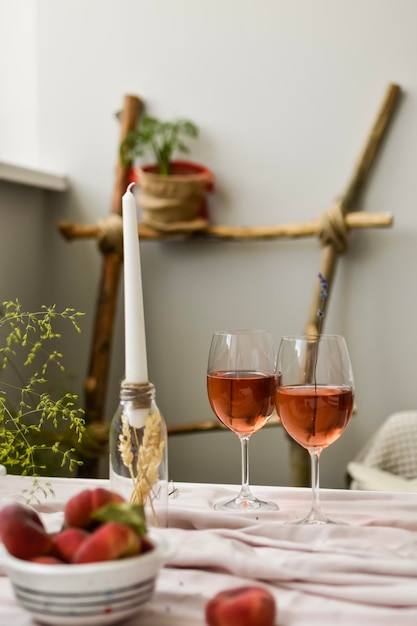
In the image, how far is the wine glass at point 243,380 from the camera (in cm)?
86

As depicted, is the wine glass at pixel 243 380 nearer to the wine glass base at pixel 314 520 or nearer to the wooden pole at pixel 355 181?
the wine glass base at pixel 314 520

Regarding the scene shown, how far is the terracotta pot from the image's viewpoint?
2.38 m

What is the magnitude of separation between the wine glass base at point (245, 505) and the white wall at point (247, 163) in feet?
5.25

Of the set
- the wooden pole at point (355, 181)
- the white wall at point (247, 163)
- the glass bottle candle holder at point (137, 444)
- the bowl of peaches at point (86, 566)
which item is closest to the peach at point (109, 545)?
the bowl of peaches at point (86, 566)

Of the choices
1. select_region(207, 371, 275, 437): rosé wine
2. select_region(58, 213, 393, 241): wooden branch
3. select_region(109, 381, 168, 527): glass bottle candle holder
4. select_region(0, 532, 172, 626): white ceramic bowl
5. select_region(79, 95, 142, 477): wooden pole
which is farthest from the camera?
select_region(79, 95, 142, 477): wooden pole

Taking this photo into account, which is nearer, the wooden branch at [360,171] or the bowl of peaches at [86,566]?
the bowl of peaches at [86,566]

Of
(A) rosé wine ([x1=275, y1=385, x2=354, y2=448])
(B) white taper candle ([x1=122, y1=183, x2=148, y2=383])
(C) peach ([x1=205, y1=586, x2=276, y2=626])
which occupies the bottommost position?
(C) peach ([x1=205, y1=586, x2=276, y2=626])

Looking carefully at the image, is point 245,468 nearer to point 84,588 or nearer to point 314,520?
point 314,520

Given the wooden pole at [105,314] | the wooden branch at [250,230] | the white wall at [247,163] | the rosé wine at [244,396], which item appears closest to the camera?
the rosé wine at [244,396]

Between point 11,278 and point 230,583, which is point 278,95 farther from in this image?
point 230,583

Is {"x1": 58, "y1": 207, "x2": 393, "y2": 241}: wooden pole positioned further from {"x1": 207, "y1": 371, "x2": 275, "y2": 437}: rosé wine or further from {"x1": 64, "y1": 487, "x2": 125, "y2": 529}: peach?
{"x1": 64, "y1": 487, "x2": 125, "y2": 529}: peach

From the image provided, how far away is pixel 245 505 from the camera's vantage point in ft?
2.89

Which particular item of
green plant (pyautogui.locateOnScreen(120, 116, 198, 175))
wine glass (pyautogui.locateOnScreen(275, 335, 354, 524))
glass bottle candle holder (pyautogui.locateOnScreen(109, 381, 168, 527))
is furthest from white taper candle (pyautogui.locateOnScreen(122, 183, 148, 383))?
green plant (pyautogui.locateOnScreen(120, 116, 198, 175))

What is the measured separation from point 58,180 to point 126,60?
436 mm
